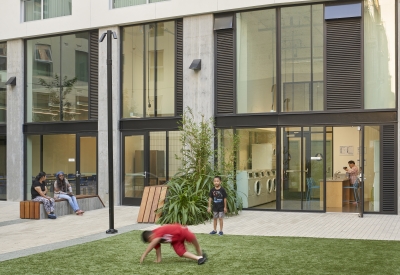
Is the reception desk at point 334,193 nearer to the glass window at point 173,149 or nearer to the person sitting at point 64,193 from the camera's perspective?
the glass window at point 173,149

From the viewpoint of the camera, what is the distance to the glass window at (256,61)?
17578 millimetres

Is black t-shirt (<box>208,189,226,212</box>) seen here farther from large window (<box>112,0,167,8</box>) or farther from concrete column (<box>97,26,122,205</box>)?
large window (<box>112,0,167,8</box>)

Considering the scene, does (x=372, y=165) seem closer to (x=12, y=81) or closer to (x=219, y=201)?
(x=219, y=201)

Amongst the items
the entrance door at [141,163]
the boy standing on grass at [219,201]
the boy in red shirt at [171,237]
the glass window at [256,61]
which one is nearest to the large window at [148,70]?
the entrance door at [141,163]

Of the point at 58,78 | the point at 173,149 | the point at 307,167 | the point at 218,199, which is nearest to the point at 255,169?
the point at 307,167

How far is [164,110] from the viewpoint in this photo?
19.2 metres

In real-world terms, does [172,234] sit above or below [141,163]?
below

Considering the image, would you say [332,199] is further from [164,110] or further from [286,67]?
[164,110]

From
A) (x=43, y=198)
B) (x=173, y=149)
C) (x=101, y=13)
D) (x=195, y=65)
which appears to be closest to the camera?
(x=43, y=198)

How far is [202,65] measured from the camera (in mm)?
18391

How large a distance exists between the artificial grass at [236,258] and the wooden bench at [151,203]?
3.03 meters

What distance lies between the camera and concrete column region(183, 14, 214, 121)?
60.0ft

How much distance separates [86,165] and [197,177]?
6.13 m

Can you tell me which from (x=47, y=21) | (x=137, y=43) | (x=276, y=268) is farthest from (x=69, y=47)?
(x=276, y=268)
